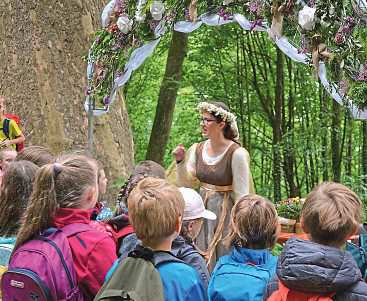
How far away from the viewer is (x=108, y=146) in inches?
301

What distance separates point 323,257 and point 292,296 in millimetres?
213

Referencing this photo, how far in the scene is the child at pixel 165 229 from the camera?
2408 millimetres

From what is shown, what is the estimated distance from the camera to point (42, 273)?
2541mm

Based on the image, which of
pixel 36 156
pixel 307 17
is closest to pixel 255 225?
→ pixel 36 156

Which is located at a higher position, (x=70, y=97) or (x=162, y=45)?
(x=162, y=45)

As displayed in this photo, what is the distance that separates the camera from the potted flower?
5785 mm

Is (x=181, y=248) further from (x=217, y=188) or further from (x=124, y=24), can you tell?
(x=124, y=24)

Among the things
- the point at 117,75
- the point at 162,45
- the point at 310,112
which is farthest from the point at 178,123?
the point at 117,75

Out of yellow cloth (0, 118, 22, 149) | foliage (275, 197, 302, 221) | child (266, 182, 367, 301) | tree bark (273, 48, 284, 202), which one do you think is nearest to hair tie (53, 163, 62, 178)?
child (266, 182, 367, 301)

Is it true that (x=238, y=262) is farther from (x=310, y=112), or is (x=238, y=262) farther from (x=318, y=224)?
(x=310, y=112)

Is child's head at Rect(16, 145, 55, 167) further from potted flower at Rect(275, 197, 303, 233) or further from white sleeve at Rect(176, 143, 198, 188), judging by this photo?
potted flower at Rect(275, 197, 303, 233)

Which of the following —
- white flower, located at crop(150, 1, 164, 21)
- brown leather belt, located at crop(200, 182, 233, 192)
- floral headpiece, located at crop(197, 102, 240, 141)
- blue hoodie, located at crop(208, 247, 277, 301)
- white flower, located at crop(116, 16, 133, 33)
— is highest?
white flower, located at crop(150, 1, 164, 21)

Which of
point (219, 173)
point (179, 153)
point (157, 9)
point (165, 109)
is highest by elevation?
point (157, 9)

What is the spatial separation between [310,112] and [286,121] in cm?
61
